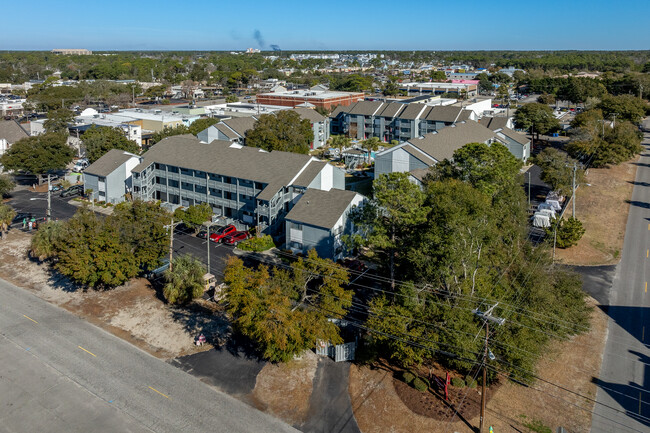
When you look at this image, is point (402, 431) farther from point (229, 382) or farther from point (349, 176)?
point (349, 176)

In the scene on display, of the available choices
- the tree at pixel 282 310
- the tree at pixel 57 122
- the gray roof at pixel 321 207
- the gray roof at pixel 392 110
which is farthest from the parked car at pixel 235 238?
the tree at pixel 57 122

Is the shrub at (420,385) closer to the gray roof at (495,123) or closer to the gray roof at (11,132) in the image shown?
the gray roof at (495,123)

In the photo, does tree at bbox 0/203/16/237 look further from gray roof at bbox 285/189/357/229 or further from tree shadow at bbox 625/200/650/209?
tree shadow at bbox 625/200/650/209

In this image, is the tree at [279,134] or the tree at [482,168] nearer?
the tree at [482,168]

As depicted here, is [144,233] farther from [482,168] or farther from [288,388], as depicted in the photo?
[482,168]

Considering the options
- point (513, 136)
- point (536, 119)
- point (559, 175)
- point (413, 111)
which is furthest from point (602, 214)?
point (413, 111)

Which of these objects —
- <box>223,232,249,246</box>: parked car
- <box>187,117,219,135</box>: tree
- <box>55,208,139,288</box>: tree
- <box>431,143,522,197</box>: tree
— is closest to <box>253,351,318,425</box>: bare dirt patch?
<box>55,208,139,288</box>: tree

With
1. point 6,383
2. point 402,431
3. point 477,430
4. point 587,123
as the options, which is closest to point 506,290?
point 477,430

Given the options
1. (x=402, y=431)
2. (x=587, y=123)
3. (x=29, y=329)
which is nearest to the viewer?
(x=402, y=431)
